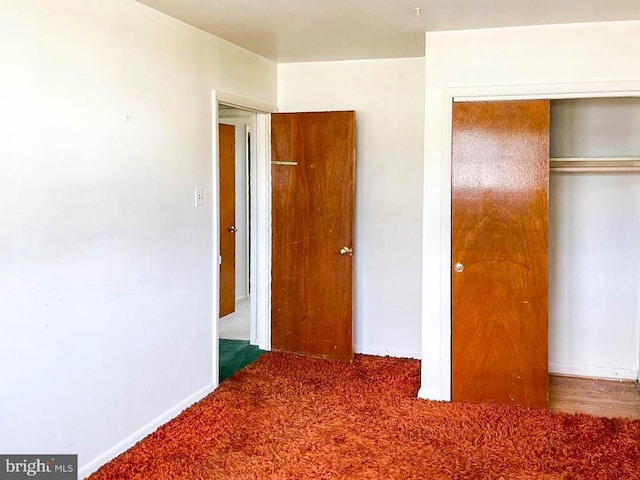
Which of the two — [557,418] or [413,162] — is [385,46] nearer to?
[413,162]

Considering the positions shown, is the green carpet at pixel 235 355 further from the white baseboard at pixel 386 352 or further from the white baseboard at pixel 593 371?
the white baseboard at pixel 593 371

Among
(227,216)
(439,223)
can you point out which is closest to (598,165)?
(439,223)

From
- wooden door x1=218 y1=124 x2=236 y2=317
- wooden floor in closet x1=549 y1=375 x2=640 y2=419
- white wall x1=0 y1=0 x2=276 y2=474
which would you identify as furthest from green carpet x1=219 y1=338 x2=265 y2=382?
wooden floor in closet x1=549 y1=375 x2=640 y2=419

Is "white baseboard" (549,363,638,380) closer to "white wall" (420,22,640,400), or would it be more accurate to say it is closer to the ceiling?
"white wall" (420,22,640,400)

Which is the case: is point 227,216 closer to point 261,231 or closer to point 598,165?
point 261,231

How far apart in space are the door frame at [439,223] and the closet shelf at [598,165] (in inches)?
27.0

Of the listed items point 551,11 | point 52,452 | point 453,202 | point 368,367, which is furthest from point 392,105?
point 52,452

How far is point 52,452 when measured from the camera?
2.68 m

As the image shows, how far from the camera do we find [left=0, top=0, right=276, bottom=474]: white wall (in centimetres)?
246

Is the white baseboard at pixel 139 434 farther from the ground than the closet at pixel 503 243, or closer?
closer

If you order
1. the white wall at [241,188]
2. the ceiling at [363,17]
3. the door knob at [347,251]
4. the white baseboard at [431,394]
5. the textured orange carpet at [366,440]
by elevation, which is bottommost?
the textured orange carpet at [366,440]

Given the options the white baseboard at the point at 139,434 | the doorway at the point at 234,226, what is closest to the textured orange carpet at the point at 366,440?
the white baseboard at the point at 139,434

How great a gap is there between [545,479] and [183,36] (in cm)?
314

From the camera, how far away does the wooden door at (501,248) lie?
3633mm
